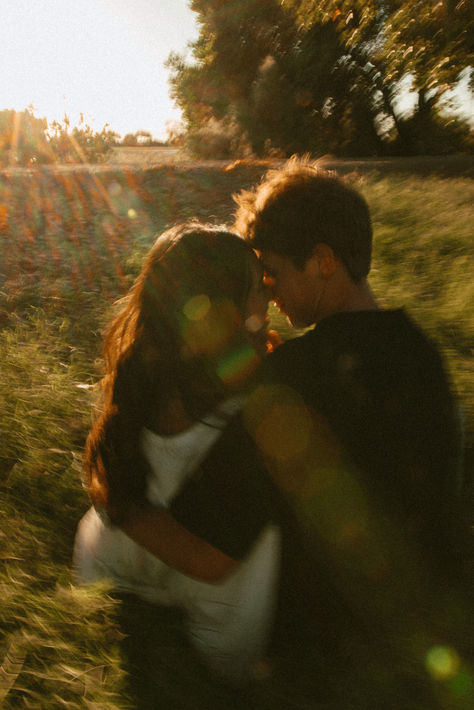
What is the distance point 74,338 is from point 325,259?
308cm

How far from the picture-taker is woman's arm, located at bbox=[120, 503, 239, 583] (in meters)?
1.68

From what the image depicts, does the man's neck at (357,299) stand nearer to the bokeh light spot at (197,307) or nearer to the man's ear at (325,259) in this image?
the man's ear at (325,259)

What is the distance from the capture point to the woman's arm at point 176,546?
5.50 ft

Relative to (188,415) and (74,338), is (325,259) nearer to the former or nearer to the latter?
(188,415)

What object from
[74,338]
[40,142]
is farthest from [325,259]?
[40,142]

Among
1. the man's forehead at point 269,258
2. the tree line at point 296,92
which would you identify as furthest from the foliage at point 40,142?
the man's forehead at point 269,258

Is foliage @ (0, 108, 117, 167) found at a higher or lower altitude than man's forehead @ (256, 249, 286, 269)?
higher

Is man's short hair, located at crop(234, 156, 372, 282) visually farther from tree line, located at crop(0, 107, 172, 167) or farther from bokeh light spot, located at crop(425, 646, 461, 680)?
tree line, located at crop(0, 107, 172, 167)

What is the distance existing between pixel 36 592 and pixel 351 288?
5.65 ft

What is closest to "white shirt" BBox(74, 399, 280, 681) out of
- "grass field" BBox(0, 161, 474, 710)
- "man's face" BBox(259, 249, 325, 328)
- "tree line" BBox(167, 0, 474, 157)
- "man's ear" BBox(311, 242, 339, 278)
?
"grass field" BBox(0, 161, 474, 710)

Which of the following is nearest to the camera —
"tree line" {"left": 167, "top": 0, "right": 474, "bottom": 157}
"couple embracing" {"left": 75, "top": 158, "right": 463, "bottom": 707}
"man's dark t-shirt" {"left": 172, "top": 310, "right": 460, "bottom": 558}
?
"man's dark t-shirt" {"left": 172, "top": 310, "right": 460, "bottom": 558}

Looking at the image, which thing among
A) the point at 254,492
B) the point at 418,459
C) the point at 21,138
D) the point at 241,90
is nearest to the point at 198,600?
the point at 254,492

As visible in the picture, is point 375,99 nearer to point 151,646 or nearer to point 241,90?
point 241,90

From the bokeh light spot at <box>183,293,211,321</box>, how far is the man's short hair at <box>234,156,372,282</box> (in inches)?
14.1
